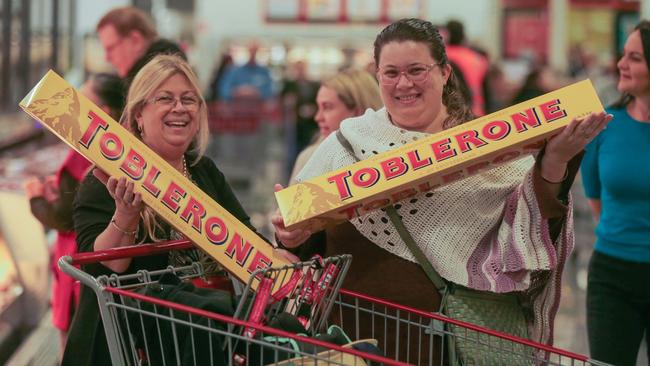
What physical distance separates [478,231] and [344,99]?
1.83 metres

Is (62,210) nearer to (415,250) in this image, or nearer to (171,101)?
(171,101)

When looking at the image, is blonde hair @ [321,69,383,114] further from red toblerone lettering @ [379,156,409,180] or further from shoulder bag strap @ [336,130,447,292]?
red toblerone lettering @ [379,156,409,180]

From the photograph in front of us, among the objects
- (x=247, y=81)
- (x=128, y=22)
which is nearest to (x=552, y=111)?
(x=128, y=22)

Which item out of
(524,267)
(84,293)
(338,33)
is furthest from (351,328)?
(338,33)

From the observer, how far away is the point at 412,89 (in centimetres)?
322

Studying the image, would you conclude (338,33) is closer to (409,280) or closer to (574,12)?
(574,12)

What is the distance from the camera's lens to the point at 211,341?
2740 millimetres

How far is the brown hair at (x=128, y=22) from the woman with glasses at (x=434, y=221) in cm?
228

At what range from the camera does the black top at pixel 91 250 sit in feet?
10.5

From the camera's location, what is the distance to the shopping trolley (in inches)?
107

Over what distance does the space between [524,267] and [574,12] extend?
76.9ft

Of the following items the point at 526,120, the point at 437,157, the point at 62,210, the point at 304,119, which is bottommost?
the point at 304,119

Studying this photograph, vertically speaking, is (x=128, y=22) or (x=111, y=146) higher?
(x=128, y=22)

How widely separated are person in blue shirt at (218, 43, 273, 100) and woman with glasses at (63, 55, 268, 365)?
461 inches
